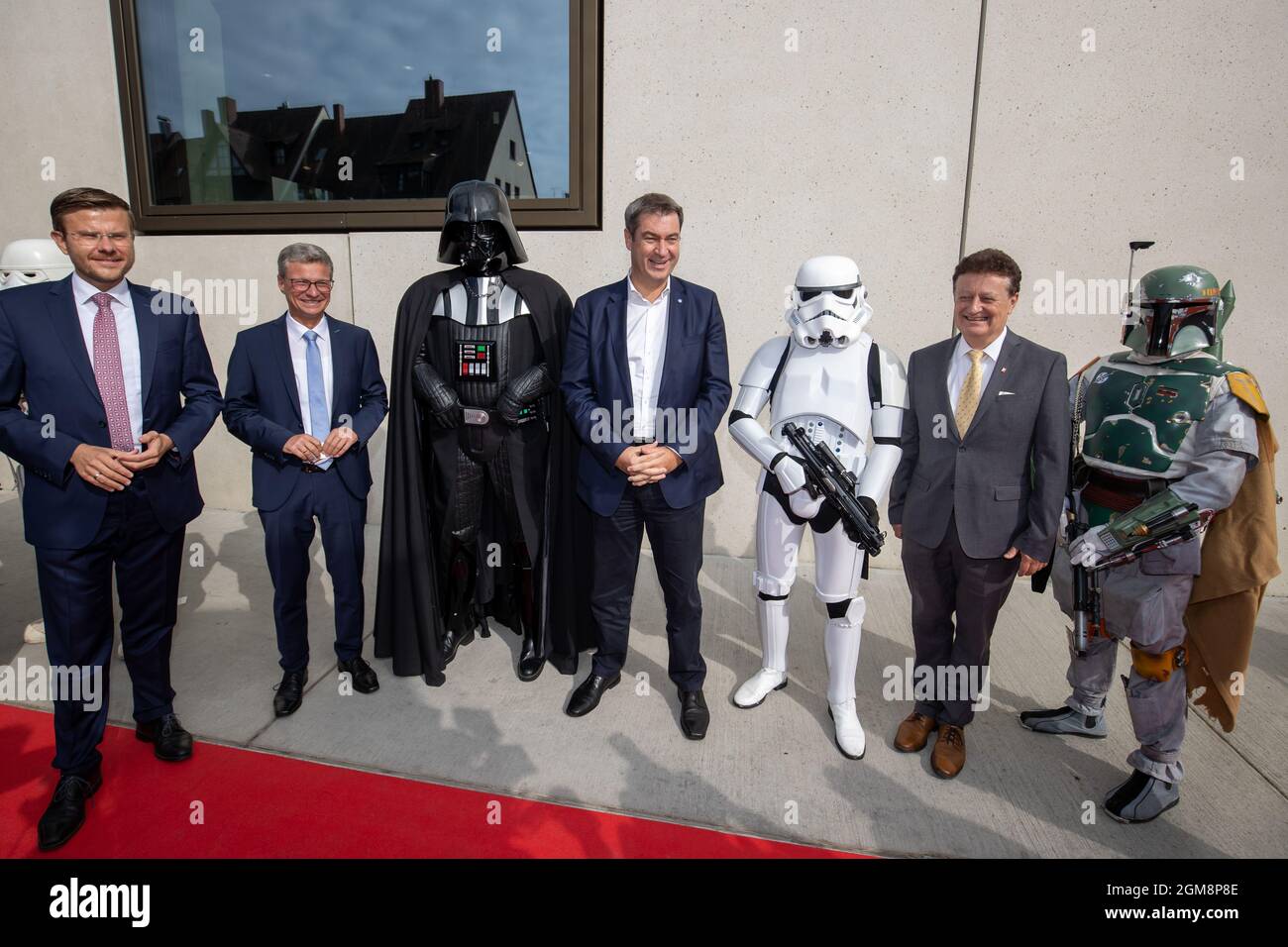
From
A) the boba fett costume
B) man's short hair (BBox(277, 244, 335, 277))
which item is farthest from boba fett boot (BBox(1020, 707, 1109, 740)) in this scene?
man's short hair (BBox(277, 244, 335, 277))

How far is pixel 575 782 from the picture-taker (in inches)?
102

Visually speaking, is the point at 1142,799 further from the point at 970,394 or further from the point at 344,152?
the point at 344,152

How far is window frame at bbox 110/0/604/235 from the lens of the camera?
4.85 meters

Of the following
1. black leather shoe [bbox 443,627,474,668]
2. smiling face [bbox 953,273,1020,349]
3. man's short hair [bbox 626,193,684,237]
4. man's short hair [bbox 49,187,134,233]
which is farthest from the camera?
black leather shoe [bbox 443,627,474,668]

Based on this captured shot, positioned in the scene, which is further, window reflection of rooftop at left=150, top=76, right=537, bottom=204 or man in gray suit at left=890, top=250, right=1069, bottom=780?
window reflection of rooftop at left=150, top=76, right=537, bottom=204

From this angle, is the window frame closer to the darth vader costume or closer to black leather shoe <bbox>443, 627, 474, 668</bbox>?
the darth vader costume

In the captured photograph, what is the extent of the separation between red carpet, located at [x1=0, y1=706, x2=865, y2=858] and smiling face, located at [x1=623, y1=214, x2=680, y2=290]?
6.72ft

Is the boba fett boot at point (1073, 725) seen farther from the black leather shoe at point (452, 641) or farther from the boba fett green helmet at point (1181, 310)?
the black leather shoe at point (452, 641)

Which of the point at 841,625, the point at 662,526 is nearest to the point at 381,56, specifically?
the point at 662,526

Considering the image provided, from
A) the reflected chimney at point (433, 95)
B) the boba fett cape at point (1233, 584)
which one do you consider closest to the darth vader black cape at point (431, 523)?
the boba fett cape at point (1233, 584)

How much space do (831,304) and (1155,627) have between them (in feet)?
5.26
